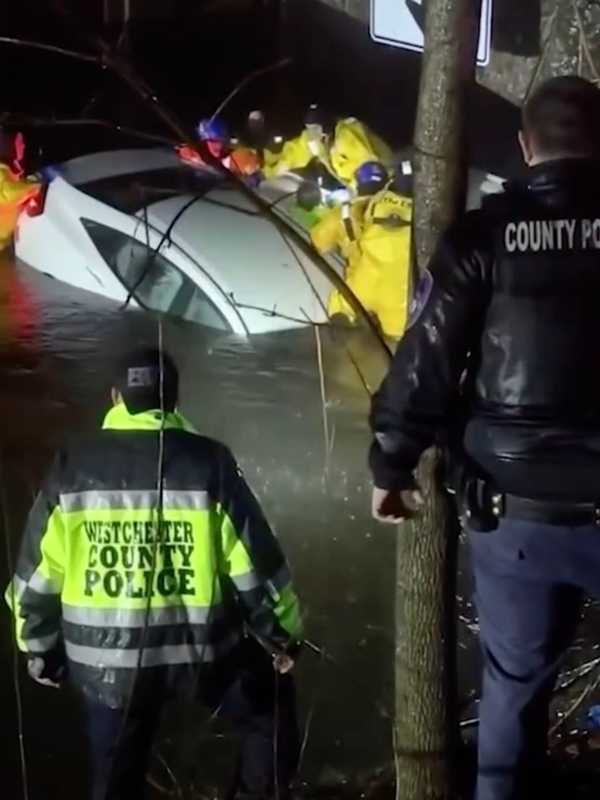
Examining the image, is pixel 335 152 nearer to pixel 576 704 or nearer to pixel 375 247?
pixel 375 247

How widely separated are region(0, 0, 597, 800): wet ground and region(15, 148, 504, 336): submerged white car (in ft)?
0.69

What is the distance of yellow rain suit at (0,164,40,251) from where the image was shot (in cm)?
971

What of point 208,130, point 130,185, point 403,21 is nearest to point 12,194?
point 130,185

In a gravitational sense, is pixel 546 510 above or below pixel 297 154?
below

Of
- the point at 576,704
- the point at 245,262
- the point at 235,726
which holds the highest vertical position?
the point at 245,262

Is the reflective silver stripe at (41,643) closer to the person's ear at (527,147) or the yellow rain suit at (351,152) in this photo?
the person's ear at (527,147)

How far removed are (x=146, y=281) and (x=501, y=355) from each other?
5.36 metres

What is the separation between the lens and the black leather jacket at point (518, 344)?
2.75 metres

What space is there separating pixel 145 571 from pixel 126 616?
0.11 metres

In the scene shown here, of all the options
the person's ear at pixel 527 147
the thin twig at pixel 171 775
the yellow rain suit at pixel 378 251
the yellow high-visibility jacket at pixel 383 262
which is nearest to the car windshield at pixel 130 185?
the yellow rain suit at pixel 378 251

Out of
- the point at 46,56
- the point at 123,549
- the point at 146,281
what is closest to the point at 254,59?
the point at 46,56

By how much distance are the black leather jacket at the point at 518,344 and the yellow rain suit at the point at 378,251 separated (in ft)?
13.7

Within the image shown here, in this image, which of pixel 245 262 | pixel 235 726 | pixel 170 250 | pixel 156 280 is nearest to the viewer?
pixel 235 726

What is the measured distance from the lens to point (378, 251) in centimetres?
748
